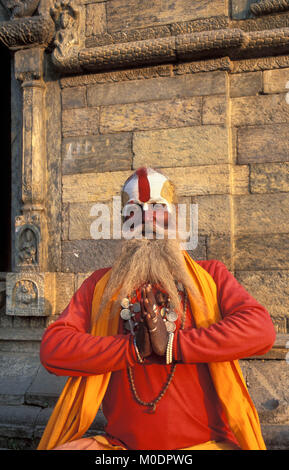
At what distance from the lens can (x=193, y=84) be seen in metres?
3.55

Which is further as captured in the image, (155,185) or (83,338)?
(155,185)

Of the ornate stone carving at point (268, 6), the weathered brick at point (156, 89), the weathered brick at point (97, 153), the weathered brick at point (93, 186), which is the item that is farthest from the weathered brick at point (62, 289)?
the ornate stone carving at point (268, 6)

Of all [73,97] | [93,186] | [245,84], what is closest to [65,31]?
[73,97]

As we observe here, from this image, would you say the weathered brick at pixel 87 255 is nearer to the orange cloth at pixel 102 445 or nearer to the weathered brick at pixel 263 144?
the weathered brick at pixel 263 144

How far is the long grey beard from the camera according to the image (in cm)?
196

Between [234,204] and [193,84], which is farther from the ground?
[193,84]

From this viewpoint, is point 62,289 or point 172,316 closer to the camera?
point 172,316

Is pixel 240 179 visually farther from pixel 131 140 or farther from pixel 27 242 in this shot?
pixel 27 242

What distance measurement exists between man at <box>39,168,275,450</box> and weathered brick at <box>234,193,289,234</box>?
1424 millimetres

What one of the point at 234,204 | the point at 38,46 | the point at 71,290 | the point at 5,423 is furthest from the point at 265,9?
the point at 5,423

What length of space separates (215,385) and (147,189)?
94 centimetres

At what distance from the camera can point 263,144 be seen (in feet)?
Result: 11.3
